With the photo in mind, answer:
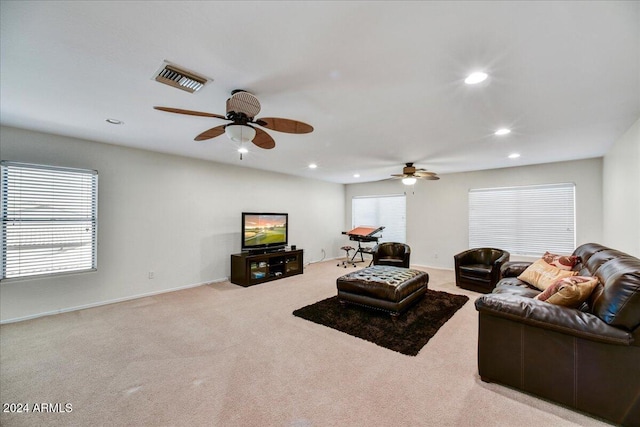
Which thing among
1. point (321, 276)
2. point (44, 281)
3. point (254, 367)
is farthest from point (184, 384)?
point (321, 276)

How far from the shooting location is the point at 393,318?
3.24 metres

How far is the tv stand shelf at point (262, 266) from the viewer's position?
16.1 ft

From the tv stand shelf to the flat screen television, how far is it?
0.27 m

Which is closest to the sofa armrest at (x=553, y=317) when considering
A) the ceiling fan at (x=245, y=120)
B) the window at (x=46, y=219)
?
the ceiling fan at (x=245, y=120)

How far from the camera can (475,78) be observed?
2.03 meters

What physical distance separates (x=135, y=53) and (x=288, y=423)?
2645mm

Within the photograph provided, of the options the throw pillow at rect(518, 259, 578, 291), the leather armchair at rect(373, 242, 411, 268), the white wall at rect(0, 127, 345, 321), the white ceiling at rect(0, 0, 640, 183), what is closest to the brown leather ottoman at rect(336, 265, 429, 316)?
the throw pillow at rect(518, 259, 578, 291)

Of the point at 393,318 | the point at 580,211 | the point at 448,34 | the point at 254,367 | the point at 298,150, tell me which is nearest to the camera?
the point at 448,34

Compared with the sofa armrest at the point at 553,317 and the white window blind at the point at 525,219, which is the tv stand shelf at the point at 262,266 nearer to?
the sofa armrest at the point at 553,317

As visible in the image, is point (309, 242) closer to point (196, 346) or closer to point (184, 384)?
point (196, 346)

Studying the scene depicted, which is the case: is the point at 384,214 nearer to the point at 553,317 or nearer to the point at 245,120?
the point at 553,317

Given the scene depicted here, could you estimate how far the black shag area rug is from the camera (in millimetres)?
2734

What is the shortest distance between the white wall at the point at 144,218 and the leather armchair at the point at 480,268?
4273mm

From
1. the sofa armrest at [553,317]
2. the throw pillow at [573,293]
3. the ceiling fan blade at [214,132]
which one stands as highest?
the ceiling fan blade at [214,132]
